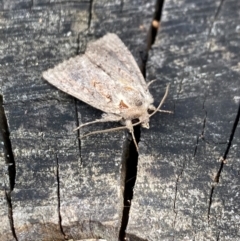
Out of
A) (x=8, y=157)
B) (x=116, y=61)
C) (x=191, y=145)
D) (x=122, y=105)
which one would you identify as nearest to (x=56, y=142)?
(x=8, y=157)


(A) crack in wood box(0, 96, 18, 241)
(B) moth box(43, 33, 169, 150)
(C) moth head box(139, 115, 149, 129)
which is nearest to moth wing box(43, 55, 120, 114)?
(B) moth box(43, 33, 169, 150)

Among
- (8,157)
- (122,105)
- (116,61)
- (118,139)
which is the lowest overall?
(8,157)

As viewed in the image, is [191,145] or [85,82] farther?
[85,82]

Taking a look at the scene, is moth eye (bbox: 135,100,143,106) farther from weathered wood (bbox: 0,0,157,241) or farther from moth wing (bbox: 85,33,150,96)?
weathered wood (bbox: 0,0,157,241)

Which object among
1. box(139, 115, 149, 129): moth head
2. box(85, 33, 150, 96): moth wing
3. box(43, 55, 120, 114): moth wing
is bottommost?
box(139, 115, 149, 129): moth head

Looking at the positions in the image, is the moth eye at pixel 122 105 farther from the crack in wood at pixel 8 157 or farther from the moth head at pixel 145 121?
the crack in wood at pixel 8 157

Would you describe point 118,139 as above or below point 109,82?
below

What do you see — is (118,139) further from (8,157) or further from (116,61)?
(8,157)
